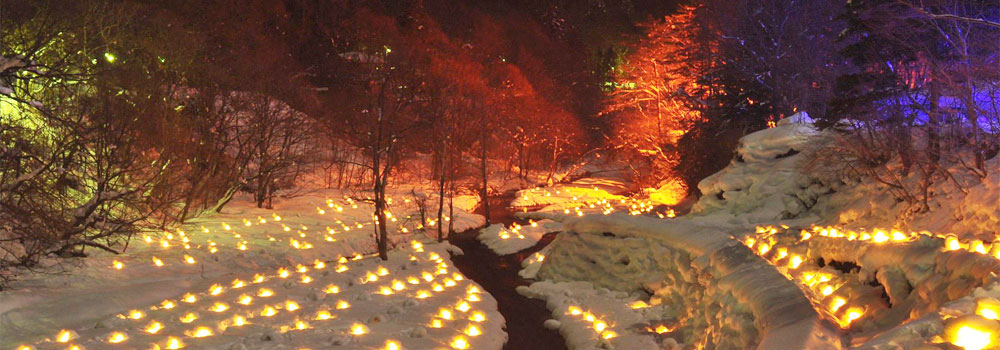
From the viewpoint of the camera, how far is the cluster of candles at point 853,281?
3683 millimetres

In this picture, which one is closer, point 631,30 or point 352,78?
point 352,78

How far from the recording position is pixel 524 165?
3828 centimetres

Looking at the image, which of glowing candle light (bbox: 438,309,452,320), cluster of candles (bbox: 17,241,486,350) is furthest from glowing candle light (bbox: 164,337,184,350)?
glowing candle light (bbox: 438,309,452,320)

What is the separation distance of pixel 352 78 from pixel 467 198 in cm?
1049

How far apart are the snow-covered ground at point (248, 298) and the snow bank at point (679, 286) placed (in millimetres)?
1818

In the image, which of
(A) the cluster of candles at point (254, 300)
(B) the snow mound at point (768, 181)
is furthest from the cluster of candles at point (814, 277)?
(A) the cluster of candles at point (254, 300)

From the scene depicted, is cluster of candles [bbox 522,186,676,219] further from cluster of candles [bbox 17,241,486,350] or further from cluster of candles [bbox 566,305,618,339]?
cluster of candles [bbox 566,305,618,339]

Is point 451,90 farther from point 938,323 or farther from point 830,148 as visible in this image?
point 938,323

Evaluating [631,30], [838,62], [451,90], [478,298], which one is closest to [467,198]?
[451,90]

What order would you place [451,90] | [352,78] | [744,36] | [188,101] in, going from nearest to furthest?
[188,101] → [744,36] → [451,90] → [352,78]

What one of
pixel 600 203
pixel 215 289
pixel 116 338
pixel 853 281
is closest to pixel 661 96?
pixel 600 203

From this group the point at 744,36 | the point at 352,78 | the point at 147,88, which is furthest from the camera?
the point at 352,78

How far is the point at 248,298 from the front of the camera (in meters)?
10.3

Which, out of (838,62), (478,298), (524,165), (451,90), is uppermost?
(838,62)
